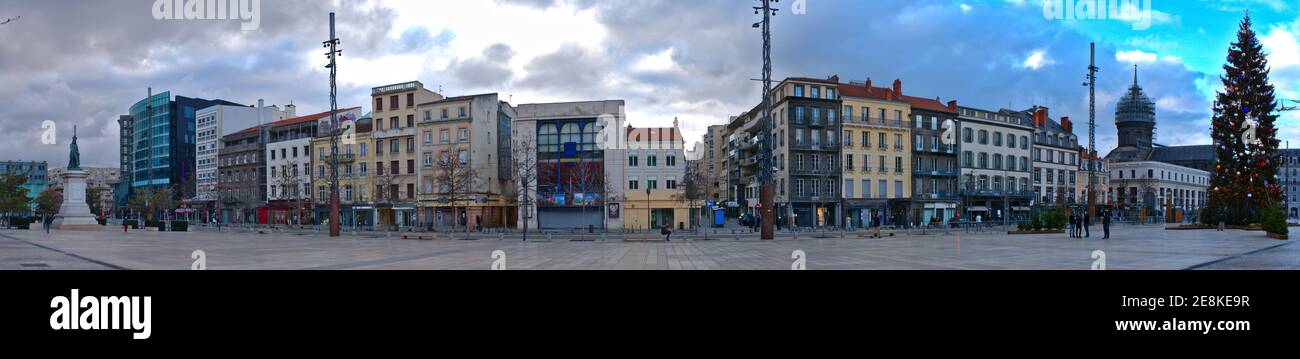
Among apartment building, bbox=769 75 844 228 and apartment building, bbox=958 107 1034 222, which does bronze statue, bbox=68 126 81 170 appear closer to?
apartment building, bbox=769 75 844 228

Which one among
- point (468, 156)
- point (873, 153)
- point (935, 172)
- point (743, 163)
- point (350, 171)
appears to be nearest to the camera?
point (468, 156)

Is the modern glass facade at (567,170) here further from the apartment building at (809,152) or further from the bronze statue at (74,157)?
the bronze statue at (74,157)

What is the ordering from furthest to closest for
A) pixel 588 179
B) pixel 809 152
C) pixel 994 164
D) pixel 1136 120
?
pixel 1136 120
pixel 994 164
pixel 809 152
pixel 588 179

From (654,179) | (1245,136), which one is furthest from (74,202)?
(1245,136)

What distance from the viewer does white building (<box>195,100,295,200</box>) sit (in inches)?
3829

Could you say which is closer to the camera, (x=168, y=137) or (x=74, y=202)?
(x=74, y=202)

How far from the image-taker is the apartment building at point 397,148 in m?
69.7

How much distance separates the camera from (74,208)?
4881cm

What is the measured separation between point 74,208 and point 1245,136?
8928 centimetres

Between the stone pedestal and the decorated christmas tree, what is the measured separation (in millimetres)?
86096


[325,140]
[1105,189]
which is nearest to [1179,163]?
[1105,189]

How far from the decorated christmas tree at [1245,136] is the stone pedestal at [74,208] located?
86.1 metres

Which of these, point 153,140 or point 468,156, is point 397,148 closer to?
point 468,156

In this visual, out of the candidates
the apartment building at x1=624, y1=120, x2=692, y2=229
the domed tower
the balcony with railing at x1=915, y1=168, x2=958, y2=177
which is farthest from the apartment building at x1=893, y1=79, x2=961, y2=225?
the domed tower
